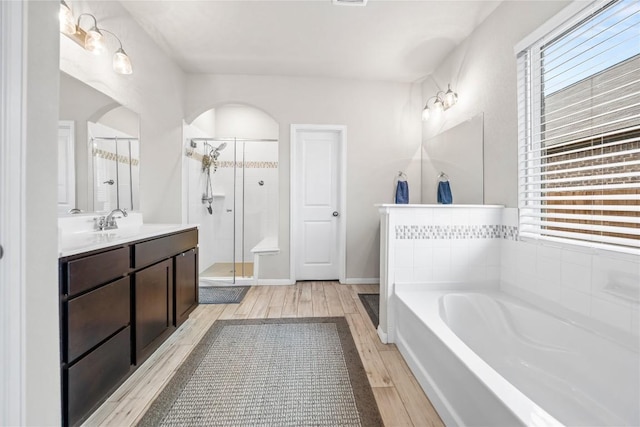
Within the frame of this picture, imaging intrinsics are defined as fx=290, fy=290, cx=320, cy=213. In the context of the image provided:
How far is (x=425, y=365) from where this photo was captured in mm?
1588

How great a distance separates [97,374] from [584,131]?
277 cm

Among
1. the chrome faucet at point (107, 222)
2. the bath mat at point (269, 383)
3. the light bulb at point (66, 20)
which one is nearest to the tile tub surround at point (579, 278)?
the bath mat at point (269, 383)

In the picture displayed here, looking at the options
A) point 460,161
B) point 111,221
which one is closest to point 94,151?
point 111,221

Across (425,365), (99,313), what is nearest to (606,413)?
(425,365)

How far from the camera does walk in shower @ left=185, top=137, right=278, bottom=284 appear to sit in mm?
3895

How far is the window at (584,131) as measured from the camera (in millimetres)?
1344

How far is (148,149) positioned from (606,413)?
3.54 m

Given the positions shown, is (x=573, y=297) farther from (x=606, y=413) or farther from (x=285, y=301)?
(x=285, y=301)

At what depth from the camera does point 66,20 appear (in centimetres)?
170

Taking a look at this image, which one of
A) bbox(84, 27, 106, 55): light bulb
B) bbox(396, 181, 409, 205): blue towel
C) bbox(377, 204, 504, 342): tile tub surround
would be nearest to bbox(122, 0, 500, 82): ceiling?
bbox(84, 27, 106, 55): light bulb

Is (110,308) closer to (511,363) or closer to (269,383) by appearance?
(269,383)

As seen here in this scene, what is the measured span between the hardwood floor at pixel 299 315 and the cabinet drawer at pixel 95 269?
66 cm

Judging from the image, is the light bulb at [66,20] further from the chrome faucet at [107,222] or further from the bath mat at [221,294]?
the bath mat at [221,294]

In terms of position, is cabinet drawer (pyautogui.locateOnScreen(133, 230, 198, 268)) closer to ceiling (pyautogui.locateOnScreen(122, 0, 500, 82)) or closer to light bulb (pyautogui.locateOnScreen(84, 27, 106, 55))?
light bulb (pyautogui.locateOnScreen(84, 27, 106, 55))
